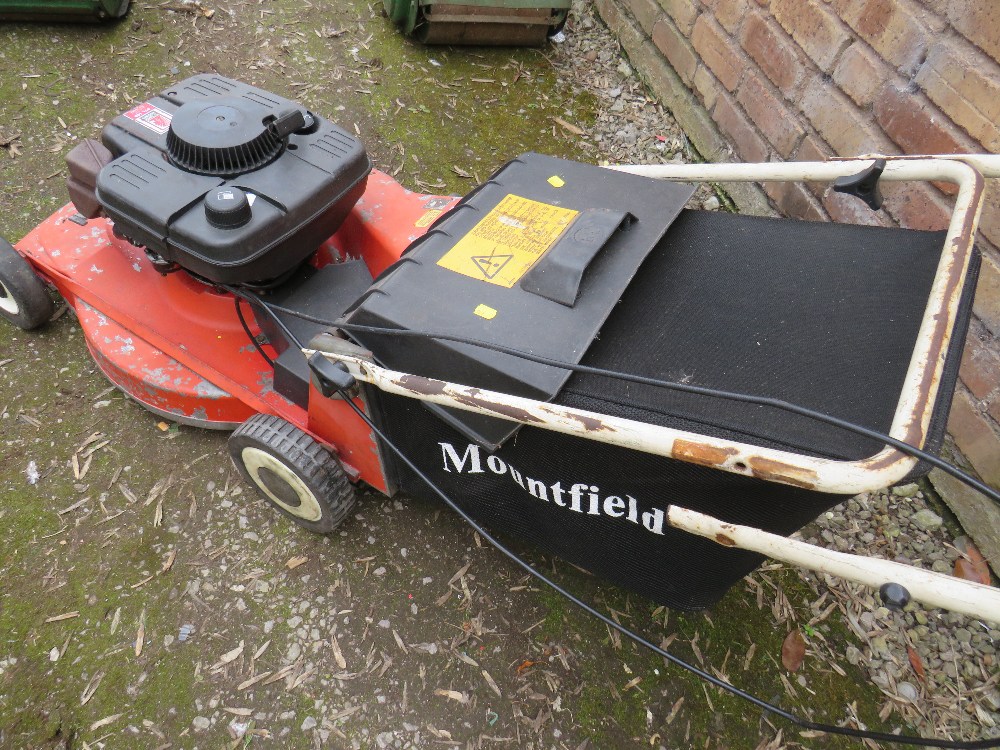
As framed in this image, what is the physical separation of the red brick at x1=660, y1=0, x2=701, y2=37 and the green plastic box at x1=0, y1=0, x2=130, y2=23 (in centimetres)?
218

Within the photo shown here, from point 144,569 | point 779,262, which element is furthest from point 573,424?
point 144,569

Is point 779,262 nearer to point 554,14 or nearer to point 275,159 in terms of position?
point 275,159

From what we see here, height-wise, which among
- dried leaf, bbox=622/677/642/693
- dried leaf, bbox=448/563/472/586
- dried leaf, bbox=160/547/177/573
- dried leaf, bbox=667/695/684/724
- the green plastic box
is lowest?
dried leaf, bbox=160/547/177/573

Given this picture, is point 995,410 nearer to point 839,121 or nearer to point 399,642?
point 839,121

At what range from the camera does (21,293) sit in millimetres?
1809

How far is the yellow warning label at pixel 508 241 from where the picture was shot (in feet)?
3.69

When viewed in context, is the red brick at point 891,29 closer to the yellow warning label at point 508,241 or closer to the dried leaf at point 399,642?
the yellow warning label at point 508,241

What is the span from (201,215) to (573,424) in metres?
0.81

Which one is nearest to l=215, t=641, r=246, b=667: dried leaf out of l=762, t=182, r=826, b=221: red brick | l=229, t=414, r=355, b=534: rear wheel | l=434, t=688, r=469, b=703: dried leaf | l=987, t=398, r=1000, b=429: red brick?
l=229, t=414, r=355, b=534: rear wheel

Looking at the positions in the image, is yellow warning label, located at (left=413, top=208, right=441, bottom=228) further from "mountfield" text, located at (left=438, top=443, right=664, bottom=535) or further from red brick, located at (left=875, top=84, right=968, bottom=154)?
red brick, located at (left=875, top=84, right=968, bottom=154)

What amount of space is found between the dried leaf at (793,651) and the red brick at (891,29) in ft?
4.48

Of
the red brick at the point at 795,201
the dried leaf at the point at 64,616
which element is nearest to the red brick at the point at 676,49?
the red brick at the point at 795,201

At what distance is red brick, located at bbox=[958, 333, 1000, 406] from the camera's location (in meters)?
1.59

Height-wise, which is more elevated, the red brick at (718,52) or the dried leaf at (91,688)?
the red brick at (718,52)
